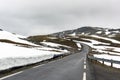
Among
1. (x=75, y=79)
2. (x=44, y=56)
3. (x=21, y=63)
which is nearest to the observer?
(x=75, y=79)

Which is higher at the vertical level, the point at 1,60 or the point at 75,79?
the point at 1,60

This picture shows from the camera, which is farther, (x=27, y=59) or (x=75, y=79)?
(x=27, y=59)

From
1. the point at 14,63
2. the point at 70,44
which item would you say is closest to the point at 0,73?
A: the point at 14,63

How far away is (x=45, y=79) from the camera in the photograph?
14867mm

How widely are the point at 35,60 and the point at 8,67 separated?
8.99 meters

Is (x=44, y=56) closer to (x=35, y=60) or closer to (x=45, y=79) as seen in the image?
(x=35, y=60)

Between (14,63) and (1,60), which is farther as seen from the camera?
(14,63)

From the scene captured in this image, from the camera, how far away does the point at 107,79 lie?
637 inches

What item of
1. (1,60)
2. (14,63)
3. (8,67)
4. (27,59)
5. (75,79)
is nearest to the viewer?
(75,79)

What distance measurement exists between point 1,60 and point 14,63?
2967mm

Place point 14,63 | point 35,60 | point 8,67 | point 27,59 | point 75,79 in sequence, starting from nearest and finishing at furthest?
1. point 75,79
2. point 8,67
3. point 14,63
4. point 27,59
5. point 35,60

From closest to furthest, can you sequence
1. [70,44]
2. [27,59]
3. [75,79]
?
1. [75,79]
2. [27,59]
3. [70,44]

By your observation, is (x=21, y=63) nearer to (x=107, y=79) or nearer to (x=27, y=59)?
Answer: (x=27, y=59)

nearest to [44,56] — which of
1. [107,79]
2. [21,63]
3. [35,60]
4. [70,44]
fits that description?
[35,60]
